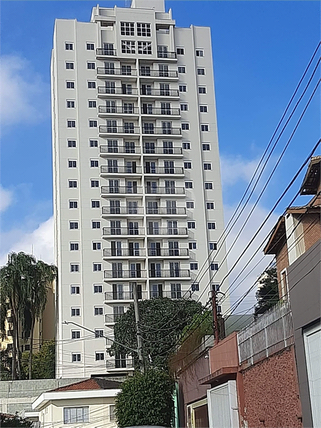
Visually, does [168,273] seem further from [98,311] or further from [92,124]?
[92,124]

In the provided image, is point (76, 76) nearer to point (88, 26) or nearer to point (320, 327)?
Answer: point (88, 26)

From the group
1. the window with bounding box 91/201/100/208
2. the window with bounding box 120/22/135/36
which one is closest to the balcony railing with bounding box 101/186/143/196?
the window with bounding box 91/201/100/208

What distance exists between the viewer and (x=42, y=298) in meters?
72.4

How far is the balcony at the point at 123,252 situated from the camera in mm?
73619

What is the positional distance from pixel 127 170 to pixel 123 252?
32.3ft

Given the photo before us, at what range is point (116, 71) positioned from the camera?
3177 inches

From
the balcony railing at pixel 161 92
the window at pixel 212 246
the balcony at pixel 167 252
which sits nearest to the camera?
the balcony at pixel 167 252

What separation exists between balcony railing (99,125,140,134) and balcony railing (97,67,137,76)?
264 inches

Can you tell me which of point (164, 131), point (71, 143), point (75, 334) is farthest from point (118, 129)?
point (75, 334)

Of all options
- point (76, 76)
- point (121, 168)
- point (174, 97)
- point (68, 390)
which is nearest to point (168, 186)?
point (121, 168)

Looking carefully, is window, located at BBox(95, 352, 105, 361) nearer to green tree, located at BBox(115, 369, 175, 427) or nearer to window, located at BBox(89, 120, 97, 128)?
window, located at BBox(89, 120, 97, 128)

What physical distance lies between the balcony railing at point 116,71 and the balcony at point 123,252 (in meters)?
21.4

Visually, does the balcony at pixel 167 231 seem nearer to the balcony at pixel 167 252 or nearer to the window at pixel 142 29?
the balcony at pixel 167 252

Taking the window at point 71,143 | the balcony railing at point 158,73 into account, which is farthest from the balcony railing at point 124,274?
the balcony railing at point 158,73
